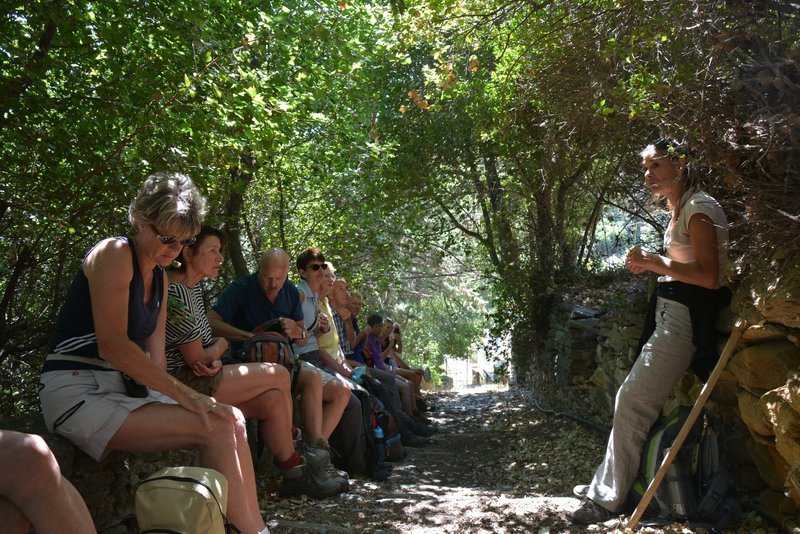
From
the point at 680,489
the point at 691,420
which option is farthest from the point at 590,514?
the point at 691,420

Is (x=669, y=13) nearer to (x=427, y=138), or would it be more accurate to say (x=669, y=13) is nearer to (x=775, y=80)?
(x=775, y=80)

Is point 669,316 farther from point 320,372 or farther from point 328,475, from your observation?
point 320,372

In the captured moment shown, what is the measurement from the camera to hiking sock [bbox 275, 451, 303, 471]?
4.20 m

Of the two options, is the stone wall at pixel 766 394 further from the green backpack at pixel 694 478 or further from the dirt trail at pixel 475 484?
the dirt trail at pixel 475 484

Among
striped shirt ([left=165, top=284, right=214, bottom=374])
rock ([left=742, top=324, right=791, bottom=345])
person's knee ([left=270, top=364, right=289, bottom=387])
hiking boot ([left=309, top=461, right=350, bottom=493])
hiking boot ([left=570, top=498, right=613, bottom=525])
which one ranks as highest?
striped shirt ([left=165, top=284, right=214, bottom=374])

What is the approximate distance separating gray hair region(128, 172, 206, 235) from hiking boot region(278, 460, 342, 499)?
1779mm

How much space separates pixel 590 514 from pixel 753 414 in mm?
948

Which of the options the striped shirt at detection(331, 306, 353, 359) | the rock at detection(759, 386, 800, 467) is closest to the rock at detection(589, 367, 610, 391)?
the striped shirt at detection(331, 306, 353, 359)

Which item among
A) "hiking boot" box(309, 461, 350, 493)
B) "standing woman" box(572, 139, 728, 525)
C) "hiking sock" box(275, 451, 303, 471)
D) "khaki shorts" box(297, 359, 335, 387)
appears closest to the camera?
"standing woman" box(572, 139, 728, 525)

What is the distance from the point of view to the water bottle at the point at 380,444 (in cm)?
553

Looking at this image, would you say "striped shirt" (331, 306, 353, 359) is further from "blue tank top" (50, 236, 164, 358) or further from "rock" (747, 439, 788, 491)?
"rock" (747, 439, 788, 491)

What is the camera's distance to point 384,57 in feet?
36.8

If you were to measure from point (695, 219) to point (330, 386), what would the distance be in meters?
2.72

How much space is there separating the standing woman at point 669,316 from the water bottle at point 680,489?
0.24 m
